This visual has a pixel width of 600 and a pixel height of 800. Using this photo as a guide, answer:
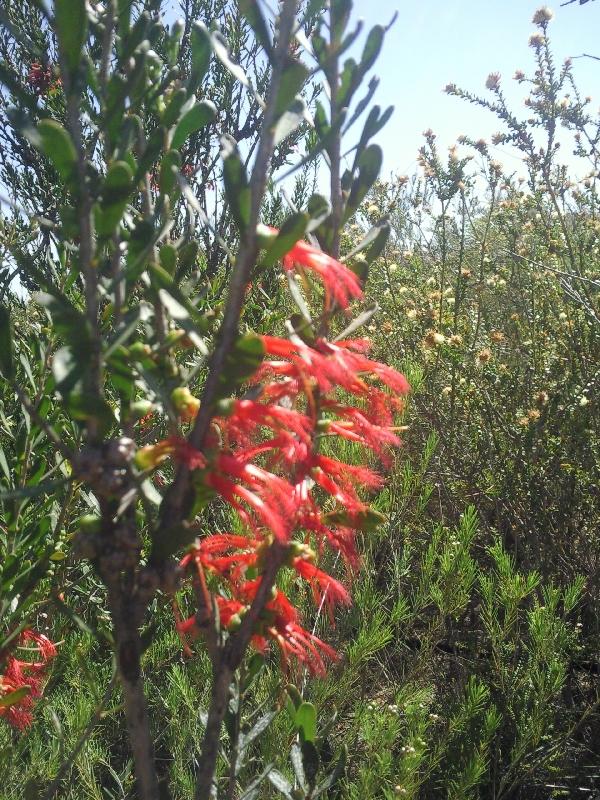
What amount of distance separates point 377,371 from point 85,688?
1584 mm

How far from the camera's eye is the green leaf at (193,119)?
1.95 feet

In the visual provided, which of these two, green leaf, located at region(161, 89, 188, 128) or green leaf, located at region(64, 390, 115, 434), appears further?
green leaf, located at region(161, 89, 188, 128)

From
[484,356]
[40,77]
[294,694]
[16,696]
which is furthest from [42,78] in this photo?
[294,694]

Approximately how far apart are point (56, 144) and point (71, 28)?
0.08 metres

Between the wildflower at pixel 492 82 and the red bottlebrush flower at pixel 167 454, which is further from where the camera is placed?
the wildflower at pixel 492 82

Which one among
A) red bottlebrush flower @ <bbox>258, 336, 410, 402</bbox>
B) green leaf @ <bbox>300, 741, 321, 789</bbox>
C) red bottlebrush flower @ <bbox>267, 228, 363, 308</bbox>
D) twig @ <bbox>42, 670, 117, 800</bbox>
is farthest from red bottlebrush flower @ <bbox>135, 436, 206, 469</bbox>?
green leaf @ <bbox>300, 741, 321, 789</bbox>

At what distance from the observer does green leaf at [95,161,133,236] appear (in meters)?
0.48

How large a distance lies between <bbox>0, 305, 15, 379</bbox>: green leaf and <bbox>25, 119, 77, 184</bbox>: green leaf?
0.54ft

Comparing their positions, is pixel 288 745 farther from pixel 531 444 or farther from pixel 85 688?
pixel 531 444

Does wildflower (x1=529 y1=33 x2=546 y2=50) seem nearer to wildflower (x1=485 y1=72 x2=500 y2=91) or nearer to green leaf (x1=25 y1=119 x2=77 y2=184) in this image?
wildflower (x1=485 y1=72 x2=500 y2=91)

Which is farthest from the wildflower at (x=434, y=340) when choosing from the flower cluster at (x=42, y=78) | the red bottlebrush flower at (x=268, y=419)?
the red bottlebrush flower at (x=268, y=419)

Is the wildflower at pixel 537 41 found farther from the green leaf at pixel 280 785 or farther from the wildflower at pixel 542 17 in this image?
the green leaf at pixel 280 785

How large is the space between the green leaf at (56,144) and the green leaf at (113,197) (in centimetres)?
3

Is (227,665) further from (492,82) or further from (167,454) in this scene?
(492,82)
